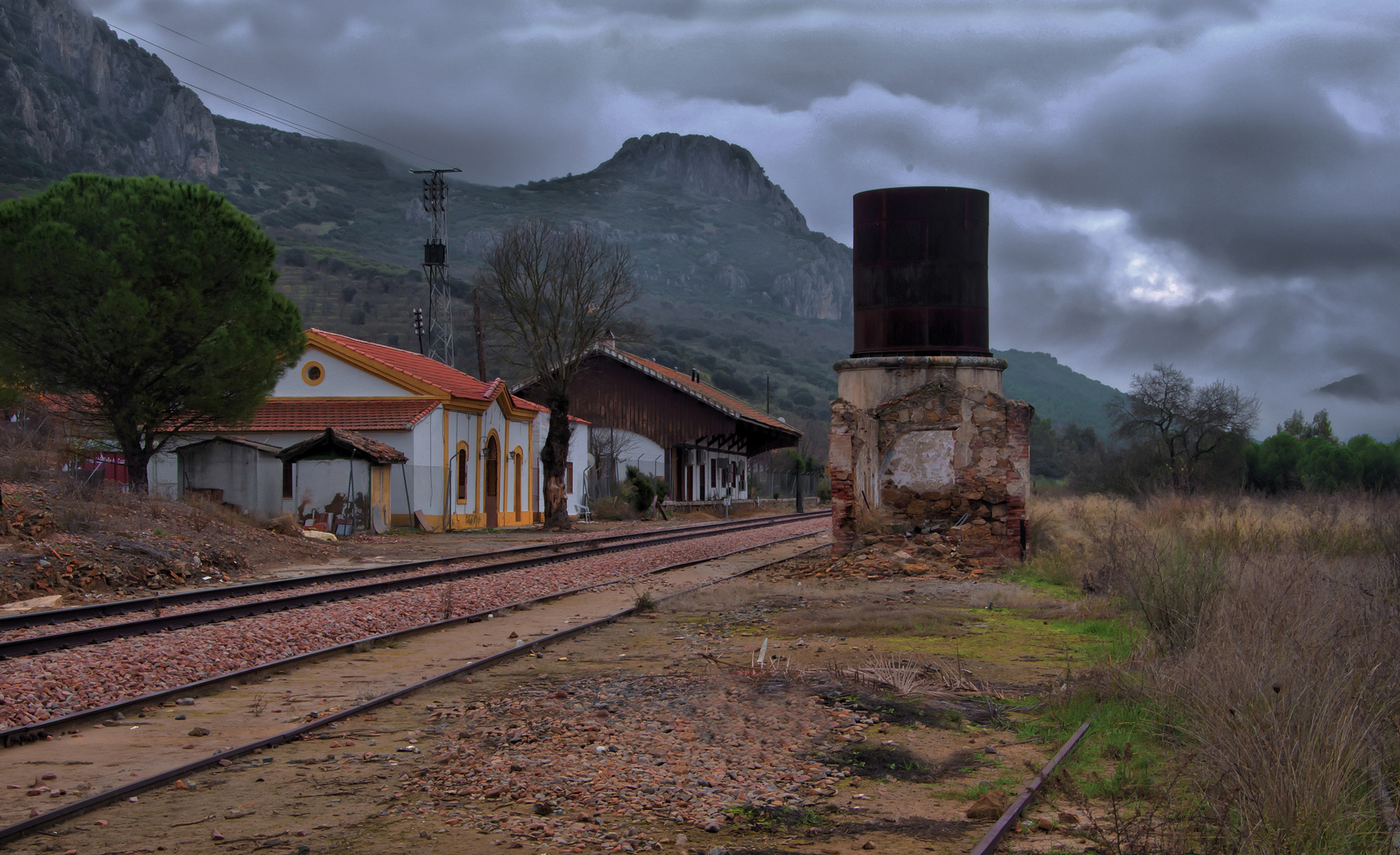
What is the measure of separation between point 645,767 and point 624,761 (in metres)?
0.18

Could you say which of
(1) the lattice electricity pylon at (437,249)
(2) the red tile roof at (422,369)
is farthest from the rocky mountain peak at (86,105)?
(2) the red tile roof at (422,369)

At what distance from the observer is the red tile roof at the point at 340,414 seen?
34031 millimetres

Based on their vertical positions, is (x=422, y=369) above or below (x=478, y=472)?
above

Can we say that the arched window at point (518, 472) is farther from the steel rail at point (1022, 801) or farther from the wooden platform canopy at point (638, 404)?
the steel rail at point (1022, 801)

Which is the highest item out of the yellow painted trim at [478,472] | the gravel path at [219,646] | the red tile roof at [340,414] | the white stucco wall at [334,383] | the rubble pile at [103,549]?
the white stucco wall at [334,383]

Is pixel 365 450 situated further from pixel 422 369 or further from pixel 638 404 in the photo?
pixel 638 404

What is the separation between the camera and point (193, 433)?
2900 centimetres

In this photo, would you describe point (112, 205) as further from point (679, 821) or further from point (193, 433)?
point (679, 821)

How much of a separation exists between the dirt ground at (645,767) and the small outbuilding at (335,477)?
21663 mm

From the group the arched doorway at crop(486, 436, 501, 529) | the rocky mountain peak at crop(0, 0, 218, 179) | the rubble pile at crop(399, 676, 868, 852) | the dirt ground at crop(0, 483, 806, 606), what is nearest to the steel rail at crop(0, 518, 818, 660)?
the dirt ground at crop(0, 483, 806, 606)

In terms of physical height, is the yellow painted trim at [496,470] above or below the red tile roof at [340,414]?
below

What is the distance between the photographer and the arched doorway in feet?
126

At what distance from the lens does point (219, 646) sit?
10.6 m

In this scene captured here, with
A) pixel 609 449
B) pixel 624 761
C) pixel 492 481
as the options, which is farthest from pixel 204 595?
pixel 609 449
